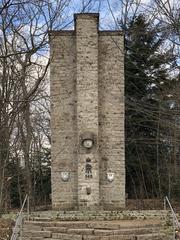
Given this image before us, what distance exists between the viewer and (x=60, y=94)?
1908 centimetres

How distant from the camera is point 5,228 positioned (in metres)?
12.2

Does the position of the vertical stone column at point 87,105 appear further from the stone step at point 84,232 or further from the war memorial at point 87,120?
the stone step at point 84,232

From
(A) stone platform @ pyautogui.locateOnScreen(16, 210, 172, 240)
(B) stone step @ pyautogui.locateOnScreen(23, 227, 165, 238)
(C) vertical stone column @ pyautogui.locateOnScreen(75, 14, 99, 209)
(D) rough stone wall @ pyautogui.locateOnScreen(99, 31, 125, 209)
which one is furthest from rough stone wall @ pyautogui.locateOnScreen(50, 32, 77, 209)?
(B) stone step @ pyautogui.locateOnScreen(23, 227, 165, 238)

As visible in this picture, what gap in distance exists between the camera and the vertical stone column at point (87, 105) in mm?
18172

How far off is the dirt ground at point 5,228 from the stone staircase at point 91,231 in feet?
1.18

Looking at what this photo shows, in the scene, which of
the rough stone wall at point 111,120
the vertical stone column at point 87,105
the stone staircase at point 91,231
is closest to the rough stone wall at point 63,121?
the vertical stone column at point 87,105

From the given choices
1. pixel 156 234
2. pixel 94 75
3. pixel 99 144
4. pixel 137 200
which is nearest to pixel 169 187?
pixel 137 200

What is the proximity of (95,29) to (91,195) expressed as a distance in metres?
6.18

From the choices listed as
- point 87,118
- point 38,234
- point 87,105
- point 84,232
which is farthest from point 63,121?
point 84,232

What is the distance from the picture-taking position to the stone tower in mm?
18203

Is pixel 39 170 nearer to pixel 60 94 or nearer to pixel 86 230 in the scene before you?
pixel 60 94

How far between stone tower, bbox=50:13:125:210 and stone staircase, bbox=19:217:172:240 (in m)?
5.69

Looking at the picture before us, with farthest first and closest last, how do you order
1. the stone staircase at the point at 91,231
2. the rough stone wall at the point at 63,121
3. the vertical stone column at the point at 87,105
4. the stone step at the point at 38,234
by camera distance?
the rough stone wall at the point at 63,121 → the vertical stone column at the point at 87,105 → the stone step at the point at 38,234 → the stone staircase at the point at 91,231

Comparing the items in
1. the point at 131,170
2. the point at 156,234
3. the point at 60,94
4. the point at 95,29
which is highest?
the point at 95,29
